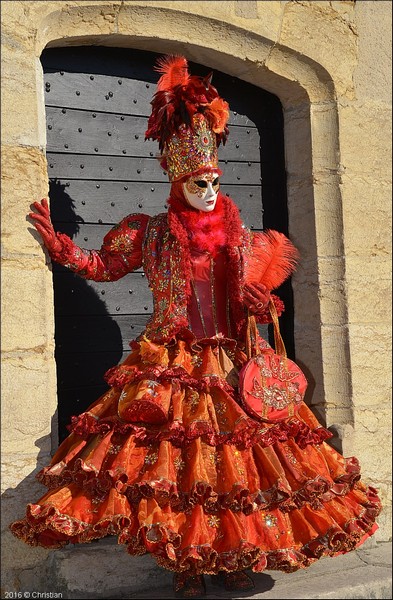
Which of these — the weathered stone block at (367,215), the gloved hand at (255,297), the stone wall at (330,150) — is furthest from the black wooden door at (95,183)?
the weathered stone block at (367,215)

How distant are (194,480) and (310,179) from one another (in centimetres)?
194

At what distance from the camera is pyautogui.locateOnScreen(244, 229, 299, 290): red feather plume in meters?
3.77

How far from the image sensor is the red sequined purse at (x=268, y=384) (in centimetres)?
341

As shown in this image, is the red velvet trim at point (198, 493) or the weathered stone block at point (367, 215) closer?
the red velvet trim at point (198, 493)

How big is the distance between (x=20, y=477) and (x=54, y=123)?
171 centimetres

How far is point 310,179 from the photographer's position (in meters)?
4.43

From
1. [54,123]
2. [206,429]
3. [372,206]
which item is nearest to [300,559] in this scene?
[206,429]

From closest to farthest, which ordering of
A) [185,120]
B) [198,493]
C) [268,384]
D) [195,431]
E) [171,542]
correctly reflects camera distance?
1. [171,542]
2. [198,493]
3. [195,431]
4. [268,384]
5. [185,120]

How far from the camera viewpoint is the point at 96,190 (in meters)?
4.21

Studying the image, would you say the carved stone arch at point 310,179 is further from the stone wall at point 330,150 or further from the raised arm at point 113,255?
the raised arm at point 113,255

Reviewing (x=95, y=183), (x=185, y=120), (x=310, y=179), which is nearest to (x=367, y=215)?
(x=310, y=179)

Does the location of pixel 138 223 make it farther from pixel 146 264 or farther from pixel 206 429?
pixel 206 429

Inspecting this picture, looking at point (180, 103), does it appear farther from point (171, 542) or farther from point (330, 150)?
point (171, 542)

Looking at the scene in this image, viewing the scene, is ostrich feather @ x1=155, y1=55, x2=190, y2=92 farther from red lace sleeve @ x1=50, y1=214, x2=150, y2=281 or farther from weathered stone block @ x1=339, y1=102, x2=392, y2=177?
weathered stone block @ x1=339, y1=102, x2=392, y2=177
